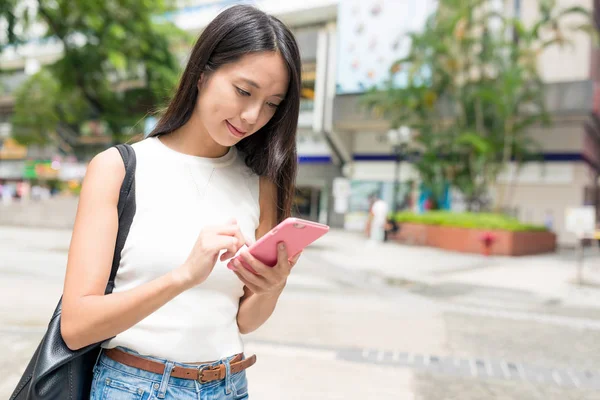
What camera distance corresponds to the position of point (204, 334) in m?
1.44

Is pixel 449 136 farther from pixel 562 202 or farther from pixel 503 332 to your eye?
pixel 503 332

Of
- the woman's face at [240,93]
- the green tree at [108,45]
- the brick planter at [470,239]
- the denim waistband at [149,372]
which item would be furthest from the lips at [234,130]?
the brick planter at [470,239]

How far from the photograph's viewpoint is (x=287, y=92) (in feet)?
5.15

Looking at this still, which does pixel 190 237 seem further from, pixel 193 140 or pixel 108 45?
pixel 108 45

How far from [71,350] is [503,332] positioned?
563 centimetres

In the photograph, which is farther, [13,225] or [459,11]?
[13,225]

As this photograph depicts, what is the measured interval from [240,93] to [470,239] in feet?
58.3

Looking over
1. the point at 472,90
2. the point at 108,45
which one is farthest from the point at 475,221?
the point at 108,45

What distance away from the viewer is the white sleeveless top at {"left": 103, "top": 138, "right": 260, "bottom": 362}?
1395 mm

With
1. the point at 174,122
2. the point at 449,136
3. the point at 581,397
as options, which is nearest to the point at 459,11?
the point at 449,136

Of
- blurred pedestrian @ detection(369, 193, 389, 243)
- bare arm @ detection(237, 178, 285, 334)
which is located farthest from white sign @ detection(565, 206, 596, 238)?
bare arm @ detection(237, 178, 285, 334)

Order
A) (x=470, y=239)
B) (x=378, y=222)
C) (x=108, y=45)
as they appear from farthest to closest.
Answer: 1. (x=378, y=222)
2. (x=470, y=239)
3. (x=108, y=45)

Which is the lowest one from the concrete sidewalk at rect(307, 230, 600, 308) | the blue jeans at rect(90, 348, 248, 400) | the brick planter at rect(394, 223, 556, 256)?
the concrete sidewalk at rect(307, 230, 600, 308)

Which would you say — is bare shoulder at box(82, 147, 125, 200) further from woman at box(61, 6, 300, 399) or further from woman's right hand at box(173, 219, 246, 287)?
woman's right hand at box(173, 219, 246, 287)
